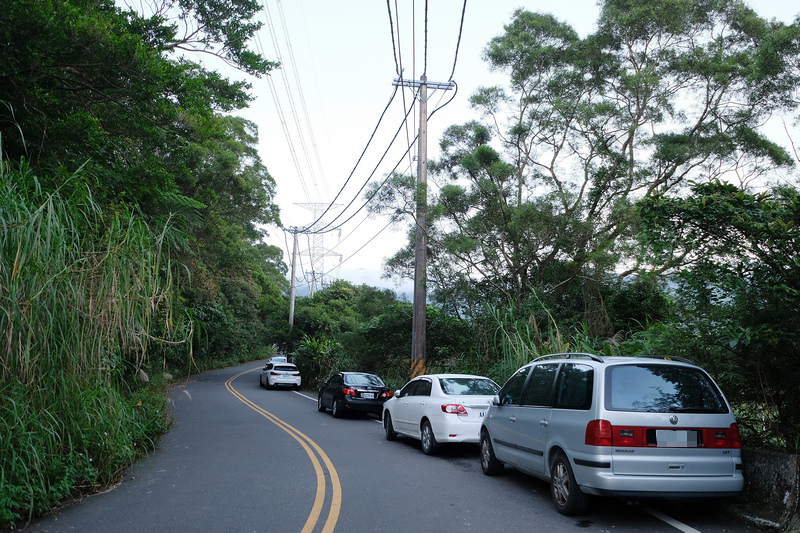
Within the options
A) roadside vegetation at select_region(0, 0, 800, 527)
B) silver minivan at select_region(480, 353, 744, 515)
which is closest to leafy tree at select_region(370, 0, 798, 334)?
roadside vegetation at select_region(0, 0, 800, 527)

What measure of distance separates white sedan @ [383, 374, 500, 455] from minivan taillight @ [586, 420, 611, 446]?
4.60 metres

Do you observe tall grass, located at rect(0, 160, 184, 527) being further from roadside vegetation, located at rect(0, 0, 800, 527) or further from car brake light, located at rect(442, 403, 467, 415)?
car brake light, located at rect(442, 403, 467, 415)

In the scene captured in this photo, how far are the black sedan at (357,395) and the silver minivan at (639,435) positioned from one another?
10.7 meters

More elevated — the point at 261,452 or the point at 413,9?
the point at 413,9

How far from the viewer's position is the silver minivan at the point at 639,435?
5703mm

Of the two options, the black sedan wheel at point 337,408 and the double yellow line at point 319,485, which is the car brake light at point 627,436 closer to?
the double yellow line at point 319,485

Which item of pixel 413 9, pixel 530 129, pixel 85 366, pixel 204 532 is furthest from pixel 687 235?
pixel 530 129

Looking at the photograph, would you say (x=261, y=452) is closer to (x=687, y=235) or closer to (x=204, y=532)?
(x=204, y=532)

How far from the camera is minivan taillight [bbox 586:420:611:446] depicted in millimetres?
5770

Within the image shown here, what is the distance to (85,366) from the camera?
706 cm

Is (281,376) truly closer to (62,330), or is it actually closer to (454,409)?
(454,409)

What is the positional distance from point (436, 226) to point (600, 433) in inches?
492

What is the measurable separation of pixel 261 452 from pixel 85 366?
14.2 feet

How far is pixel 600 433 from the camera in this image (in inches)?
228
